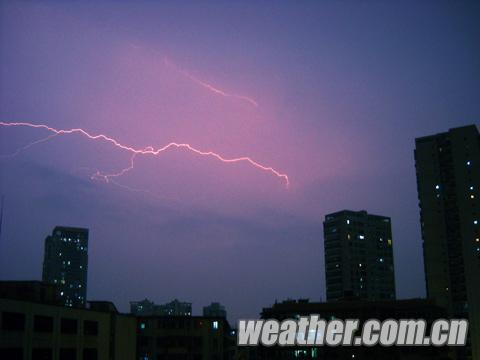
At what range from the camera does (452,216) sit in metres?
113

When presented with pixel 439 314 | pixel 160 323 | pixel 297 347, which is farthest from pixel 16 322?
pixel 439 314

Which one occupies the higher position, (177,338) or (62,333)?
(62,333)

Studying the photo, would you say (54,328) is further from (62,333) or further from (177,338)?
(177,338)

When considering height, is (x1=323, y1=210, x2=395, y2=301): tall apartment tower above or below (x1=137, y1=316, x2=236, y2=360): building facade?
above

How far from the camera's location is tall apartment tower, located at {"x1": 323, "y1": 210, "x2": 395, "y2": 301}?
15288 centimetres

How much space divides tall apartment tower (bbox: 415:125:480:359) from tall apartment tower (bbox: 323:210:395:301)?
3950 cm

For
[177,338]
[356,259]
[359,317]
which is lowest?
[177,338]

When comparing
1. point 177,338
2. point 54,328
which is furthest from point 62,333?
point 177,338

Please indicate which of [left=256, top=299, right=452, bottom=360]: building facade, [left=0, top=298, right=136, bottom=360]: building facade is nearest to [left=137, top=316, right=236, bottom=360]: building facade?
[left=256, top=299, right=452, bottom=360]: building facade

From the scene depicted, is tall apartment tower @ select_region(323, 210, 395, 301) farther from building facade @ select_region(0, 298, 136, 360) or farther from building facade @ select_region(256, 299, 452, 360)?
building facade @ select_region(0, 298, 136, 360)

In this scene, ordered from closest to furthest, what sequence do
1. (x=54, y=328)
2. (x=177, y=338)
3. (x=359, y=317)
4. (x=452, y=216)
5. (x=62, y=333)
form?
(x=54, y=328), (x=62, y=333), (x=177, y=338), (x=359, y=317), (x=452, y=216)

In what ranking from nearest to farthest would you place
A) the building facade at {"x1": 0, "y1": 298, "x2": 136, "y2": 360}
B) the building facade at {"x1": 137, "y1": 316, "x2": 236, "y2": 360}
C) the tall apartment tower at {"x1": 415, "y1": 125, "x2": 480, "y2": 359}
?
the building facade at {"x1": 0, "y1": 298, "x2": 136, "y2": 360}, the building facade at {"x1": 137, "y1": 316, "x2": 236, "y2": 360}, the tall apartment tower at {"x1": 415, "y1": 125, "x2": 480, "y2": 359}

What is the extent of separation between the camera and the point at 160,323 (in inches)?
2800

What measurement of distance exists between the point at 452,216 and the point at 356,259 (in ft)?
155
